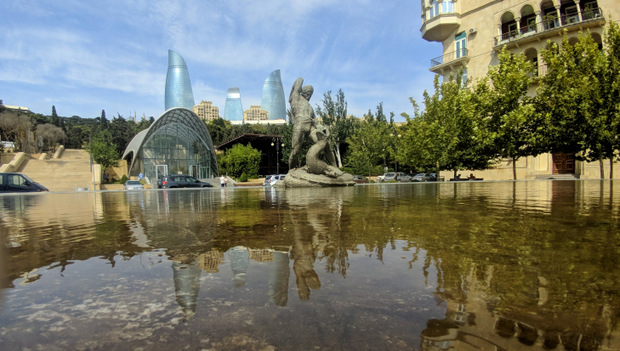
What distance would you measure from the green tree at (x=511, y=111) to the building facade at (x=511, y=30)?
6095 mm

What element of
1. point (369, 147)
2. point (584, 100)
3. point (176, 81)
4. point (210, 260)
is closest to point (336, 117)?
point (369, 147)

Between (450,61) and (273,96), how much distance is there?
155 meters

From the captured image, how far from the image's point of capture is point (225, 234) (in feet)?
10.4

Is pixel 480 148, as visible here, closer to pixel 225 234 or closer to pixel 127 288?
pixel 225 234

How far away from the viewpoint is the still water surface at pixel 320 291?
1.15 m

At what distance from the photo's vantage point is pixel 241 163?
1762 inches

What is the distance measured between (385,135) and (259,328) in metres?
41.7

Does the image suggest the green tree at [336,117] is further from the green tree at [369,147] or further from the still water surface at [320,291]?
the still water surface at [320,291]

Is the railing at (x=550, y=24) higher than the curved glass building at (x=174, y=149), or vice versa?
the railing at (x=550, y=24)

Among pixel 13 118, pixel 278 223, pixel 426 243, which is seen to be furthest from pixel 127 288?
pixel 13 118

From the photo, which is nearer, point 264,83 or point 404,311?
point 404,311

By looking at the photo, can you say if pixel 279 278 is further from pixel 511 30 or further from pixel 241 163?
pixel 241 163

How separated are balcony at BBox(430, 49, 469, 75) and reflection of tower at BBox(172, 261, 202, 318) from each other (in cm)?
3635

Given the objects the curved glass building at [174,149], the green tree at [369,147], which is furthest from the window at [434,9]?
the curved glass building at [174,149]
